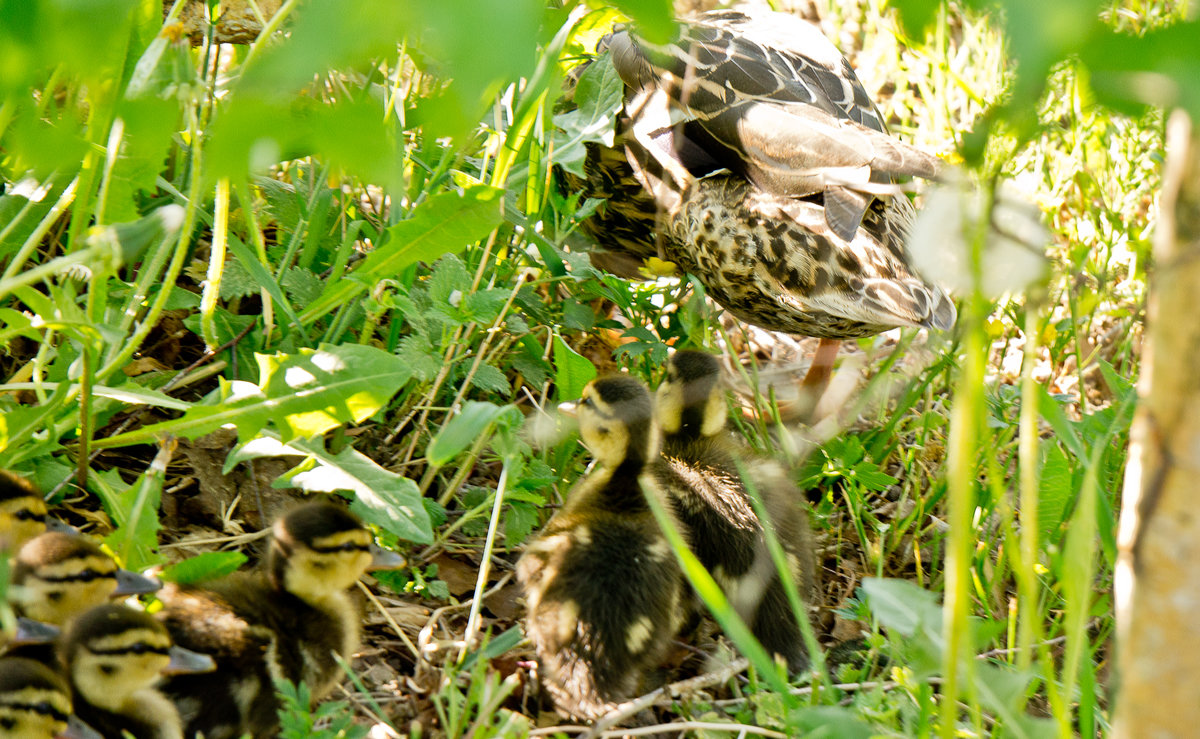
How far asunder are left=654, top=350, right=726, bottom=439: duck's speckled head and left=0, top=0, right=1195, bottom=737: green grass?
236mm

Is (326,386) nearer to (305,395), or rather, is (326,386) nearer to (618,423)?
(305,395)

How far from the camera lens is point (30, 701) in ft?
4.65

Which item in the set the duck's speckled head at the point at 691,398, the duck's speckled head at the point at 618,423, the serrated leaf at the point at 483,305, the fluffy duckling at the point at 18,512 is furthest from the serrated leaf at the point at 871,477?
the fluffy duckling at the point at 18,512

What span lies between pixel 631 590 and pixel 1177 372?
117 cm

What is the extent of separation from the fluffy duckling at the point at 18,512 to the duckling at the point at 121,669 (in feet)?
0.99

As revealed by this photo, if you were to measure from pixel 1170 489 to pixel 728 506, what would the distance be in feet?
4.28

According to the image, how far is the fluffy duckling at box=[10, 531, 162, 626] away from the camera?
1662mm

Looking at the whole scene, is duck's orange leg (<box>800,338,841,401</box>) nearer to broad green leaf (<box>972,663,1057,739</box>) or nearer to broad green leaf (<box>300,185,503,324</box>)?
broad green leaf (<box>300,185,503,324</box>)

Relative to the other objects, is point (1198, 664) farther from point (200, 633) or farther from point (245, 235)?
point (245, 235)

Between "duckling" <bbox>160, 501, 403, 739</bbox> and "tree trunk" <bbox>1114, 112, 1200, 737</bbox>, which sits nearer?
"tree trunk" <bbox>1114, 112, 1200, 737</bbox>

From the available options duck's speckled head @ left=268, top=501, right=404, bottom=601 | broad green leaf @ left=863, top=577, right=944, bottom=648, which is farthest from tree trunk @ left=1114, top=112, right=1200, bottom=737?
duck's speckled head @ left=268, top=501, right=404, bottom=601

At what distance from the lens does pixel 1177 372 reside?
1.08 meters

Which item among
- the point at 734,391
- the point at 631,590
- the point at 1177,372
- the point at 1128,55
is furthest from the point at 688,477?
the point at 1128,55

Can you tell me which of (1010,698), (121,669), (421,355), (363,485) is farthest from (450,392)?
(1010,698)
